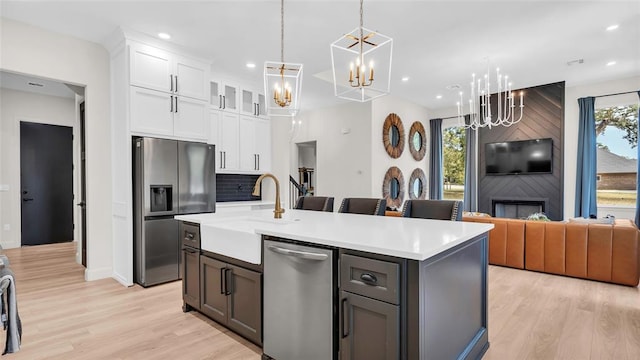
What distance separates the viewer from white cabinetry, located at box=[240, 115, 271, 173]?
527 centimetres

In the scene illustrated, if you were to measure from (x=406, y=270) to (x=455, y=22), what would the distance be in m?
3.28

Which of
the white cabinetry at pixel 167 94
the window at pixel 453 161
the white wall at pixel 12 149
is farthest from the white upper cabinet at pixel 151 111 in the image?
the window at pixel 453 161

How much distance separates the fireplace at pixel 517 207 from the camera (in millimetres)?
6445

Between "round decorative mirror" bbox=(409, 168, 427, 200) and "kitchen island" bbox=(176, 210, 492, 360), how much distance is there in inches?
226

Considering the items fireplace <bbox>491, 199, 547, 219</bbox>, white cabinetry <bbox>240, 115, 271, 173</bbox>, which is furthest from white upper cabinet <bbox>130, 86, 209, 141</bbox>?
fireplace <bbox>491, 199, 547, 219</bbox>

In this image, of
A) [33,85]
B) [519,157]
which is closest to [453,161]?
[519,157]

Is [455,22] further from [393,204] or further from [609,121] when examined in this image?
[609,121]

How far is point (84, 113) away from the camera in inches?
159

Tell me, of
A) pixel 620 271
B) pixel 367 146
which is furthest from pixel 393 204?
pixel 620 271

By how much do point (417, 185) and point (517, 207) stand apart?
2199 mm

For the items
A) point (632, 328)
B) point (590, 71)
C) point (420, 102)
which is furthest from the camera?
point (420, 102)

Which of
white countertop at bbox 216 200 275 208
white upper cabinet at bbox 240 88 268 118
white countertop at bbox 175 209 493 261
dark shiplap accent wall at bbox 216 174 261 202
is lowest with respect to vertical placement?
white countertop at bbox 216 200 275 208

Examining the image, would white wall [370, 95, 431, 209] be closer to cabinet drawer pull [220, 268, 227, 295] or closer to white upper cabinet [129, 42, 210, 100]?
white upper cabinet [129, 42, 210, 100]

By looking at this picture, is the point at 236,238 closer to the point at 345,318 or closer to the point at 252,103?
the point at 345,318
